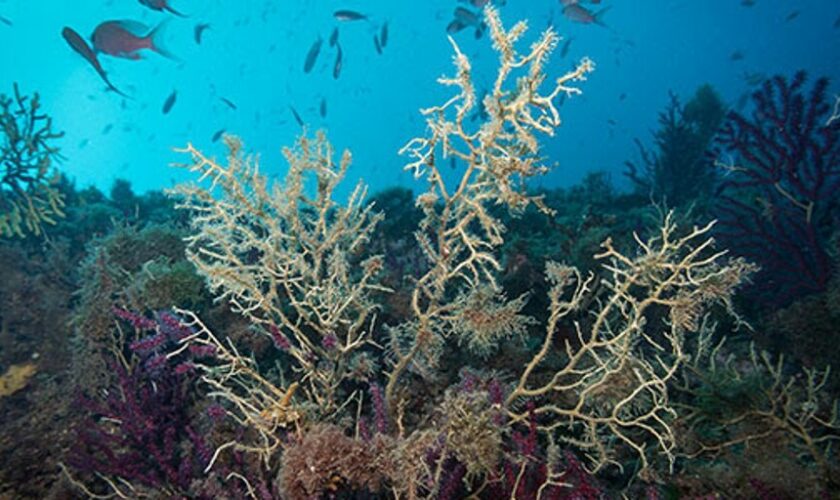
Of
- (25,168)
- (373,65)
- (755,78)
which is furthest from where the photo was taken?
(373,65)

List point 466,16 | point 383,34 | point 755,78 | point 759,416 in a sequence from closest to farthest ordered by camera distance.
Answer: point 759,416
point 466,16
point 383,34
point 755,78

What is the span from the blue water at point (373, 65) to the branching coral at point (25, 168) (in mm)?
94622

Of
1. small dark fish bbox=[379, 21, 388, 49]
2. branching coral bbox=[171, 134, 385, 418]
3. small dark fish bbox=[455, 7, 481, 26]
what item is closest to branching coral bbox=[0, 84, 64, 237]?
branching coral bbox=[171, 134, 385, 418]

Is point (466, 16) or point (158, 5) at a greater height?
point (466, 16)

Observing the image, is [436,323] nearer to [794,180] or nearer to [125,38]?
[794,180]

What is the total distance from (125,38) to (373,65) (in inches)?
5421

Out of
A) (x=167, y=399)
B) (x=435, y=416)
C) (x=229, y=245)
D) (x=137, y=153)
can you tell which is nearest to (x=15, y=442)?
(x=167, y=399)

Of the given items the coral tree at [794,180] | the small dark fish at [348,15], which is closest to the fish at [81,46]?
the small dark fish at [348,15]

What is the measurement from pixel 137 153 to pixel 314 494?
16562 centimetres

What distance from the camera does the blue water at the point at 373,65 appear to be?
108000mm

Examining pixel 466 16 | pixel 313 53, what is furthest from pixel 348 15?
pixel 466 16

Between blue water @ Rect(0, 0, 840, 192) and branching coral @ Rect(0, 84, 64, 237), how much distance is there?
310 feet

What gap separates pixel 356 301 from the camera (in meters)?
3.08

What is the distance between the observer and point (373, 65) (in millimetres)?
133750
